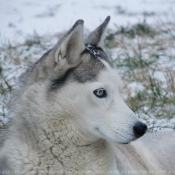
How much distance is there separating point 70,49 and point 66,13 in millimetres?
6136

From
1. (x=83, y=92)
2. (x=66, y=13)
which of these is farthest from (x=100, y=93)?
(x=66, y=13)

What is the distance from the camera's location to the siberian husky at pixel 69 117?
3648mm

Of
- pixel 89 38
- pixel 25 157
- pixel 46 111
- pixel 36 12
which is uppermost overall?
pixel 89 38

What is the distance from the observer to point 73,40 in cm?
374

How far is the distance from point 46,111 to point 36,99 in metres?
0.10

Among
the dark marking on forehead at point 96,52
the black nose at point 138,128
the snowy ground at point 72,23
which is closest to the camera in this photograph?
the black nose at point 138,128

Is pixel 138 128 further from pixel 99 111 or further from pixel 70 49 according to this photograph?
pixel 70 49

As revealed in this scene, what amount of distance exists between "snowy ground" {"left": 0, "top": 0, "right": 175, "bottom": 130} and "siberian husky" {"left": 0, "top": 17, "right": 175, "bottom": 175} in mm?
1595

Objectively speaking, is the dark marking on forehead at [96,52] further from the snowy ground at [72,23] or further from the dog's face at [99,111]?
the snowy ground at [72,23]

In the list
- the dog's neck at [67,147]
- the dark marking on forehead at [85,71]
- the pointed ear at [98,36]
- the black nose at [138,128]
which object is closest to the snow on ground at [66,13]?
the pointed ear at [98,36]

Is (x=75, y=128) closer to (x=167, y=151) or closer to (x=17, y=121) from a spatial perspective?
(x=17, y=121)

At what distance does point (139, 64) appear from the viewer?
22.4 feet

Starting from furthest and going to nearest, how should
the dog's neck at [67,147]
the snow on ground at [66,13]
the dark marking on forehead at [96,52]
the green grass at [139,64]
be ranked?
the snow on ground at [66,13]
the green grass at [139,64]
the dark marking on forehead at [96,52]
the dog's neck at [67,147]

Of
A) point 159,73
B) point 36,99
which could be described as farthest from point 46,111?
point 159,73
